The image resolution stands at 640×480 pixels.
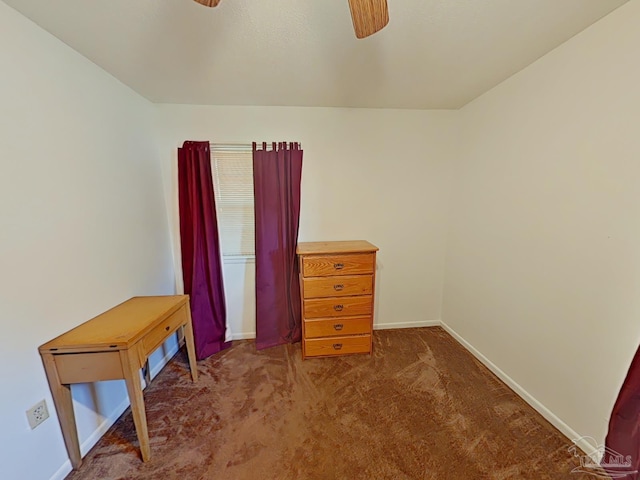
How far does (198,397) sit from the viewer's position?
182cm

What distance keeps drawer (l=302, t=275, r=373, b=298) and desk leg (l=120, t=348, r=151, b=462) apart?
1.18 m

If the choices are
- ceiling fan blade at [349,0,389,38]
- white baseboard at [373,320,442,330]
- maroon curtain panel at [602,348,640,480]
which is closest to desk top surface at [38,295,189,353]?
ceiling fan blade at [349,0,389,38]

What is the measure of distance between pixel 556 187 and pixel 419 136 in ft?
4.13

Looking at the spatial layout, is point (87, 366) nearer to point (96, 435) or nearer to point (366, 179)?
point (96, 435)

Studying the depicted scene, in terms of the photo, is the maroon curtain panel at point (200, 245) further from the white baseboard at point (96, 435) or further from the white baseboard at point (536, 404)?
the white baseboard at point (536, 404)

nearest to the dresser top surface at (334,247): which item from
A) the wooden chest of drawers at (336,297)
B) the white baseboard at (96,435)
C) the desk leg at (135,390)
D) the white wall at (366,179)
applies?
Result: the wooden chest of drawers at (336,297)

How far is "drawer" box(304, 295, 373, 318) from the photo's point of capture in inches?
84.0

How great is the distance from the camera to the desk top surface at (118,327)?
121cm

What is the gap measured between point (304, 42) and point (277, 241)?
1.52 m

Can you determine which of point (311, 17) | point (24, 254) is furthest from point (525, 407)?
point (24, 254)

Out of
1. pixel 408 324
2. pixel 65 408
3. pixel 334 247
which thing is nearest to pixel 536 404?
pixel 408 324

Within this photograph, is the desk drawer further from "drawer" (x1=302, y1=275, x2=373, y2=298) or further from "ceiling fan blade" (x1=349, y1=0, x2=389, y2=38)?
"ceiling fan blade" (x1=349, y1=0, x2=389, y2=38)

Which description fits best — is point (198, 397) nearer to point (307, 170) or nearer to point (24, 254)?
point (24, 254)

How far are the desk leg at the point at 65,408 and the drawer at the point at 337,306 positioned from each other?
1456mm
